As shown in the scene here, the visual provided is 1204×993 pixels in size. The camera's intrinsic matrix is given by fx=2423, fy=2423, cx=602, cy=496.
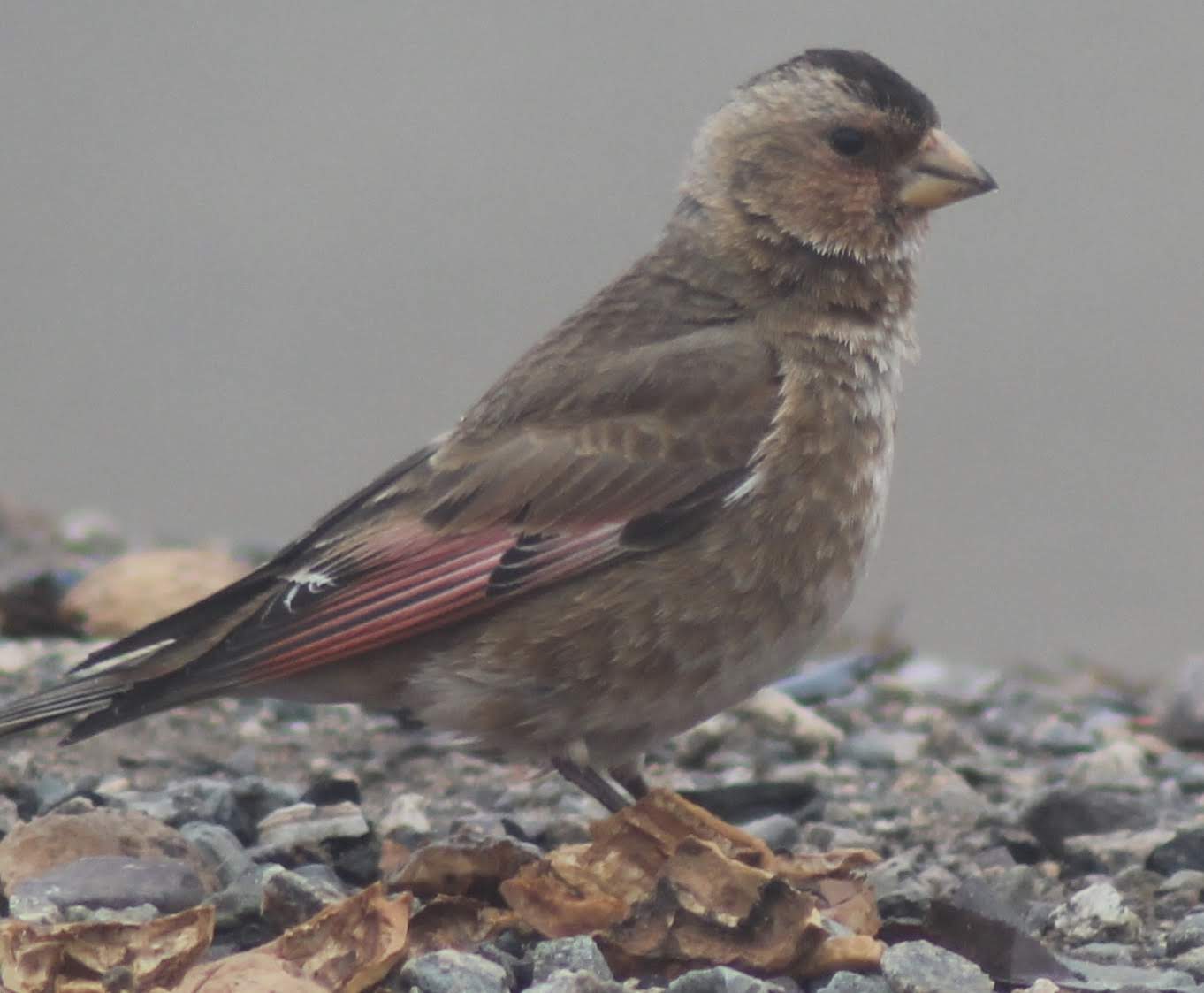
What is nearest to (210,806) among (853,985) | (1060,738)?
(853,985)

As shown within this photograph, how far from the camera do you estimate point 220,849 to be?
5238mm

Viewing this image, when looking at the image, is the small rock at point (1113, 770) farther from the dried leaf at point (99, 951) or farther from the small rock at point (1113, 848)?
the dried leaf at point (99, 951)

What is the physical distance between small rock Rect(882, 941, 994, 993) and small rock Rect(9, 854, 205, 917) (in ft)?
4.66

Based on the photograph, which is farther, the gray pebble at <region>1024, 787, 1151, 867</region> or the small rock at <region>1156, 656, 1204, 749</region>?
the small rock at <region>1156, 656, 1204, 749</region>

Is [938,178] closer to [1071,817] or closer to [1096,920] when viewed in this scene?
[1071,817]

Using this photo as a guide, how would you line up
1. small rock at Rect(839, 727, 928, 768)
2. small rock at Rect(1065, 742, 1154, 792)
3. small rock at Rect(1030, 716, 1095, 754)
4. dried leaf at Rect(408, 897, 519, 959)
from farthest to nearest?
small rock at Rect(1030, 716, 1095, 754)
small rock at Rect(839, 727, 928, 768)
small rock at Rect(1065, 742, 1154, 792)
dried leaf at Rect(408, 897, 519, 959)

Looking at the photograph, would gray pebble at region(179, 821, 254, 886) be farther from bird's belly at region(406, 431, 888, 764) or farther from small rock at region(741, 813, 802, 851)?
small rock at region(741, 813, 802, 851)

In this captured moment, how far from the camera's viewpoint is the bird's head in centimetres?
601

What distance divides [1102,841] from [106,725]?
226 cm

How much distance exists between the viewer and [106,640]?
291 inches

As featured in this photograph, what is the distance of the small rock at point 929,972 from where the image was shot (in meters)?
4.30

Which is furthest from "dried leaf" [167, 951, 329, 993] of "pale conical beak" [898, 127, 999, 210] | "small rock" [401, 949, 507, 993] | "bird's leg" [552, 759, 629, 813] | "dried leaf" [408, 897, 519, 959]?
"pale conical beak" [898, 127, 999, 210]

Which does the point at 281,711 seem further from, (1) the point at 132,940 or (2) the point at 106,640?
(1) the point at 132,940

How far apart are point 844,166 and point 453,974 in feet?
8.57
